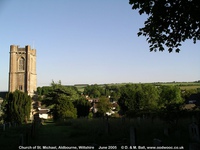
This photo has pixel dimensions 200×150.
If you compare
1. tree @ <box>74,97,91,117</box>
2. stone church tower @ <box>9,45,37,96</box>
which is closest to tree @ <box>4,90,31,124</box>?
tree @ <box>74,97,91,117</box>

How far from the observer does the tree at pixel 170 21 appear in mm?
8445

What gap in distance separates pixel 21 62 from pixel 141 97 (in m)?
36.8

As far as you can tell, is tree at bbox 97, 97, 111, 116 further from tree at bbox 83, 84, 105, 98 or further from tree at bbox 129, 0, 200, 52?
tree at bbox 83, 84, 105, 98

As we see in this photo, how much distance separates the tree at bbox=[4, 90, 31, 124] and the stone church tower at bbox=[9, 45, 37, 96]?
21.2 m

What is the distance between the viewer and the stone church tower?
6350cm

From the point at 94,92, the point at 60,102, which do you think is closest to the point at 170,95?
the point at 60,102

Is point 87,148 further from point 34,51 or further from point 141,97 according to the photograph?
point 34,51

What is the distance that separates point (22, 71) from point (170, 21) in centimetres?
6148

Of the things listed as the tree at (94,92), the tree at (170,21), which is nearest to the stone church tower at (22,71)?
the tree at (170,21)

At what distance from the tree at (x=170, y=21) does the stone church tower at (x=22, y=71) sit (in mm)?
57834

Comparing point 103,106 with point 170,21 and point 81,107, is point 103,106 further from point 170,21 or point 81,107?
point 170,21

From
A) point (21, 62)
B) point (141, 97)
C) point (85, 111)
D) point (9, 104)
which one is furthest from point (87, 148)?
point (21, 62)

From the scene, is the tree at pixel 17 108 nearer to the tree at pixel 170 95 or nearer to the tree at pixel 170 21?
the tree at pixel 170 21

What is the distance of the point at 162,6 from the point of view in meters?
8.49
